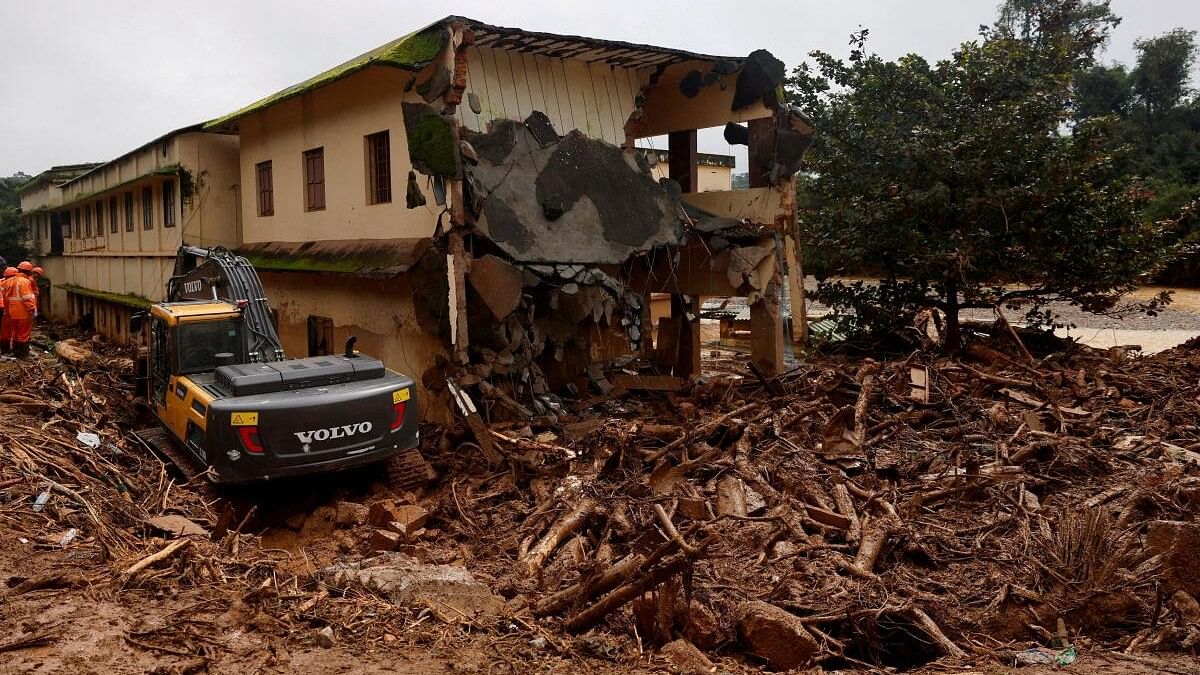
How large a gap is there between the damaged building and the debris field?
2.13m

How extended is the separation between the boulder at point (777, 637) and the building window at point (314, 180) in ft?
42.0

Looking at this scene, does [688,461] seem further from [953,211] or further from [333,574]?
[953,211]

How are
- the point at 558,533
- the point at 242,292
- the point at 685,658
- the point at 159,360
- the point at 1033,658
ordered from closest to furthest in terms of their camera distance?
the point at 1033,658 → the point at 685,658 → the point at 558,533 → the point at 159,360 → the point at 242,292

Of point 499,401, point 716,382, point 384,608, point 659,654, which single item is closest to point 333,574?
point 384,608

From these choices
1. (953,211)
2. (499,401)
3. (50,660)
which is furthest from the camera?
(953,211)

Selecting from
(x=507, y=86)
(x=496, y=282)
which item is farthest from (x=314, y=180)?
(x=496, y=282)

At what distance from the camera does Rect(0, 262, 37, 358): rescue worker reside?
51.6 ft

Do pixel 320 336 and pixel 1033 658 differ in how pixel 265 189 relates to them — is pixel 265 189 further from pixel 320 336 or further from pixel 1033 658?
pixel 1033 658

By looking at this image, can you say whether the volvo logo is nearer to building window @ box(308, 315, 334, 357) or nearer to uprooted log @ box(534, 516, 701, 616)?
uprooted log @ box(534, 516, 701, 616)

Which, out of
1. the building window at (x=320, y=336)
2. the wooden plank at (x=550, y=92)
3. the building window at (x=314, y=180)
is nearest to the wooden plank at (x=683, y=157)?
the wooden plank at (x=550, y=92)

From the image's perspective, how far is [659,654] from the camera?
225 inches

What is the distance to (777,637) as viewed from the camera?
5.72m

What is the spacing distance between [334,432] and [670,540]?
481cm

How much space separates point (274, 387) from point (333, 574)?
3074 mm
